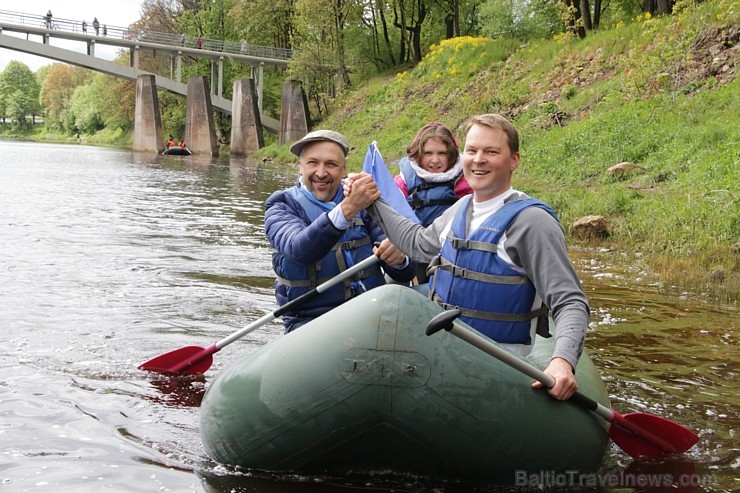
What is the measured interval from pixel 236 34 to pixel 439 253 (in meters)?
47.0

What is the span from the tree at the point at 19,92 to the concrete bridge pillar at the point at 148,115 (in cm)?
6219

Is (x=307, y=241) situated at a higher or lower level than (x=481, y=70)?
lower

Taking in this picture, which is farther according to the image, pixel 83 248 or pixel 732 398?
pixel 83 248

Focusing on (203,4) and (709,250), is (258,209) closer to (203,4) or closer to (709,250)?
(709,250)

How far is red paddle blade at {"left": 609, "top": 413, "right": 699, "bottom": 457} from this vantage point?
10.9ft

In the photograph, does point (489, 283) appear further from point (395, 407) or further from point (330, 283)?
point (330, 283)

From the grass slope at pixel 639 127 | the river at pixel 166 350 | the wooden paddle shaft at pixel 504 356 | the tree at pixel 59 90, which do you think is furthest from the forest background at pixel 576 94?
the tree at pixel 59 90

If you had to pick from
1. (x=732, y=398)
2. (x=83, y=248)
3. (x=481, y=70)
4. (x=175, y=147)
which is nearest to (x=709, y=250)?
(x=732, y=398)

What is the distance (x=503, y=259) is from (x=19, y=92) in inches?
4246

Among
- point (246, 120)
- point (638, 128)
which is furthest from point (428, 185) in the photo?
point (246, 120)

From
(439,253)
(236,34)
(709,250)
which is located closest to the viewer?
(439,253)

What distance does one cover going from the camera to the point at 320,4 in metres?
34.1

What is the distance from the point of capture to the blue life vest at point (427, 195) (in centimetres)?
511

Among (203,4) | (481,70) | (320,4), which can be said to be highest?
(203,4)
